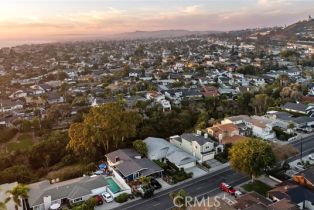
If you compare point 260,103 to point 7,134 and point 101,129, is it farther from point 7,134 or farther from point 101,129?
point 7,134

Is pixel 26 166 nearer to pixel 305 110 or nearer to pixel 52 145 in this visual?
pixel 52 145

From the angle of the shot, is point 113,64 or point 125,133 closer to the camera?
point 125,133

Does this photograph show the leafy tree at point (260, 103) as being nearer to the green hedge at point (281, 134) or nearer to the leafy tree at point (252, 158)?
the green hedge at point (281, 134)

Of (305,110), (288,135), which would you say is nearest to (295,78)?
(305,110)

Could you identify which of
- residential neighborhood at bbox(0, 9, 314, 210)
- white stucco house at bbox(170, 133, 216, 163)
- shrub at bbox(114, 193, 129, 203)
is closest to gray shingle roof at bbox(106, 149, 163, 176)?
residential neighborhood at bbox(0, 9, 314, 210)

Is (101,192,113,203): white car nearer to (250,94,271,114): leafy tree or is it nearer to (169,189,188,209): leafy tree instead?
(169,189,188,209): leafy tree
